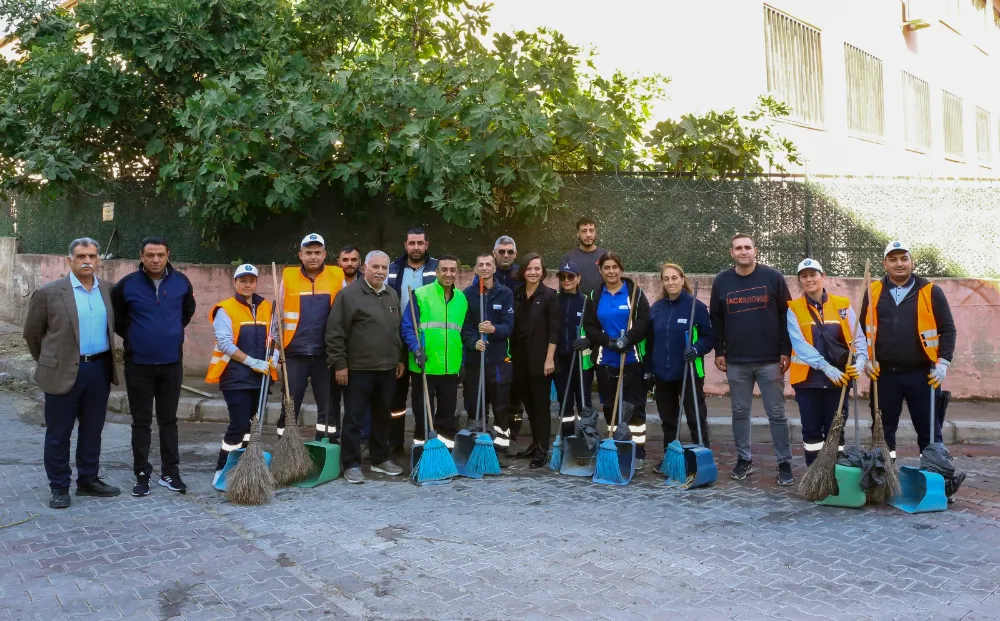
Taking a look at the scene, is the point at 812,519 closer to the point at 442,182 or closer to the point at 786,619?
the point at 786,619

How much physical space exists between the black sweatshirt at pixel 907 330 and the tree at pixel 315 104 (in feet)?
14.8

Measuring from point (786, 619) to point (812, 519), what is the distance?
1.95m

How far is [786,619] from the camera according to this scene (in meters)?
4.16

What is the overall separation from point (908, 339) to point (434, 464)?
149 inches

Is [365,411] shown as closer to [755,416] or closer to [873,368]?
[873,368]

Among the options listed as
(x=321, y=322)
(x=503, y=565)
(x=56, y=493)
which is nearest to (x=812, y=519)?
(x=503, y=565)

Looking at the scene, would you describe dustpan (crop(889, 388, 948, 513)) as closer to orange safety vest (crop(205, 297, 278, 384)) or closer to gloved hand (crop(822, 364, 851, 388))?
gloved hand (crop(822, 364, 851, 388))

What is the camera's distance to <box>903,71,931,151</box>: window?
1848 centimetres

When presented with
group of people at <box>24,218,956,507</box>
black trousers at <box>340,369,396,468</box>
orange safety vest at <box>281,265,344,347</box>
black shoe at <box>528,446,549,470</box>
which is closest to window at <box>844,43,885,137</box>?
group of people at <box>24,218,956,507</box>

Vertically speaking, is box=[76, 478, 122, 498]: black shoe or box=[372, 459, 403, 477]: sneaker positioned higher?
box=[76, 478, 122, 498]: black shoe

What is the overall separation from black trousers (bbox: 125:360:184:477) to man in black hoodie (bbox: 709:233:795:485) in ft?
14.6

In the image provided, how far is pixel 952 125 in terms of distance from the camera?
821 inches

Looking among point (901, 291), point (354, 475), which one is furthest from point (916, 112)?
point (354, 475)

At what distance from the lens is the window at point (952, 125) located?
67.1 ft
